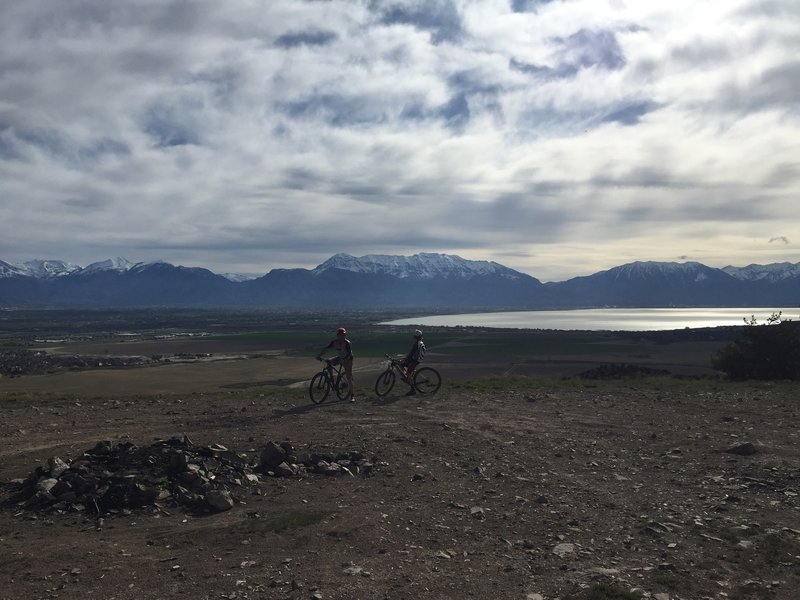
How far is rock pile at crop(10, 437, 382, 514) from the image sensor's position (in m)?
9.76

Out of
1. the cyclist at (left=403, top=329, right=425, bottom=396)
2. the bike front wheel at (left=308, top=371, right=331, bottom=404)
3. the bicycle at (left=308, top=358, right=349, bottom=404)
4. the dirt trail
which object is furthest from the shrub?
the bike front wheel at (left=308, top=371, right=331, bottom=404)

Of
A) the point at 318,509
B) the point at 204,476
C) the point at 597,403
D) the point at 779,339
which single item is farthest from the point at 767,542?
the point at 779,339

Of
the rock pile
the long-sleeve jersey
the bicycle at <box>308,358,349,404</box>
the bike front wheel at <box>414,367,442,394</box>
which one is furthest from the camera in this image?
the bike front wheel at <box>414,367,442,394</box>

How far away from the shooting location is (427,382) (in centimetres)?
2259

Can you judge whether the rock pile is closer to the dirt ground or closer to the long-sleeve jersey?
the dirt ground

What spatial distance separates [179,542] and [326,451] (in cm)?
476

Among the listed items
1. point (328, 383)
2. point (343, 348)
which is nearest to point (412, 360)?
point (343, 348)

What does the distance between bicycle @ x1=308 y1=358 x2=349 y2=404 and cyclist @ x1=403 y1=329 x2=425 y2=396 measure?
7.88 feet

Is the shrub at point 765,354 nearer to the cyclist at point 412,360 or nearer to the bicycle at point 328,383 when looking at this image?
the cyclist at point 412,360

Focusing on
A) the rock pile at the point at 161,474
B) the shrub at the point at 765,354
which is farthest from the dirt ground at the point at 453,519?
the shrub at the point at 765,354

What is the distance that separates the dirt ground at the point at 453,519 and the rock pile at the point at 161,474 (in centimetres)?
25

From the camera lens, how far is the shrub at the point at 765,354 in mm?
34719

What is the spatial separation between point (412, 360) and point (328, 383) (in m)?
3.19

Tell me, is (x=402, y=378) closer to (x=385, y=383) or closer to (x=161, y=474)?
(x=385, y=383)
